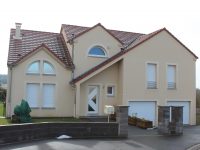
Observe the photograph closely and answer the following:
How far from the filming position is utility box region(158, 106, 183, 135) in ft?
61.9

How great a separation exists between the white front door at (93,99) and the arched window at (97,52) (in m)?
2.72

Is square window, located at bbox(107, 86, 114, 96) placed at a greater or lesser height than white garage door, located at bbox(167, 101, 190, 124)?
greater

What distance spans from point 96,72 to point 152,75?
5080mm

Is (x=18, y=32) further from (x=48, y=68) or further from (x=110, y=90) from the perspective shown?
(x=110, y=90)

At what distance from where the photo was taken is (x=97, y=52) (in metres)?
28.5

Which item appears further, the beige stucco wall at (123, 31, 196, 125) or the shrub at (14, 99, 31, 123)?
the beige stucco wall at (123, 31, 196, 125)

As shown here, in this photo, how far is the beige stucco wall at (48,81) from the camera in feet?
82.2

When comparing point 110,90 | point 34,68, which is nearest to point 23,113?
point 34,68

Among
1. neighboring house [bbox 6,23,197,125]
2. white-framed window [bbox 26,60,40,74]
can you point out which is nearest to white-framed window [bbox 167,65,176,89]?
neighboring house [bbox 6,23,197,125]

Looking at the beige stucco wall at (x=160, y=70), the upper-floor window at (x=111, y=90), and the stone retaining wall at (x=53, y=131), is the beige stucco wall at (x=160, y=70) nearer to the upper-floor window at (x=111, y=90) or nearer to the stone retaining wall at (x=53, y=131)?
the upper-floor window at (x=111, y=90)

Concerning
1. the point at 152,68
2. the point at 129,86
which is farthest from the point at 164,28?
the point at 129,86

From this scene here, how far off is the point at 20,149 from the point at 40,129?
98.0 inches

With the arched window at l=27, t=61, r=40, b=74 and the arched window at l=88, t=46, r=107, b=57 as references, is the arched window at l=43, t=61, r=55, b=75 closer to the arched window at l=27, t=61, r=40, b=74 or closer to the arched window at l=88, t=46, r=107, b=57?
the arched window at l=27, t=61, r=40, b=74

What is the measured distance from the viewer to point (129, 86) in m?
27.2
